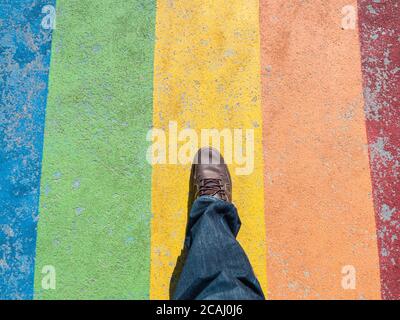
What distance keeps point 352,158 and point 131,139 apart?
4.69 feet

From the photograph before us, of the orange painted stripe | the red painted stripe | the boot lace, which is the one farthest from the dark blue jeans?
the red painted stripe

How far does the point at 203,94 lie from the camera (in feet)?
7.91

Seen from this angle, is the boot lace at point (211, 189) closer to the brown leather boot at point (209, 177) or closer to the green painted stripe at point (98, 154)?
the brown leather boot at point (209, 177)

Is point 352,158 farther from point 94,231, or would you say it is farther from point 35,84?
point 35,84

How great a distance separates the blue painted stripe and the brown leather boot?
988mm

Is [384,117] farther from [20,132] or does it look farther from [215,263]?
[20,132]

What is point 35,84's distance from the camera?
2.42 meters

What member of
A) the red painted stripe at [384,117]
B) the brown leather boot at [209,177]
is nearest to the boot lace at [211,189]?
the brown leather boot at [209,177]

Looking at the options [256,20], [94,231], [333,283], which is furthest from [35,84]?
[333,283]

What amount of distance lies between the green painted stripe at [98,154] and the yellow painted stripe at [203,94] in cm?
8

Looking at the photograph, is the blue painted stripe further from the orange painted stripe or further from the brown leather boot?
the orange painted stripe

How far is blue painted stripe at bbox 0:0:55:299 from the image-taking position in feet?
7.34

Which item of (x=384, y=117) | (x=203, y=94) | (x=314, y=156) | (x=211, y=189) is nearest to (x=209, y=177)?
(x=211, y=189)
